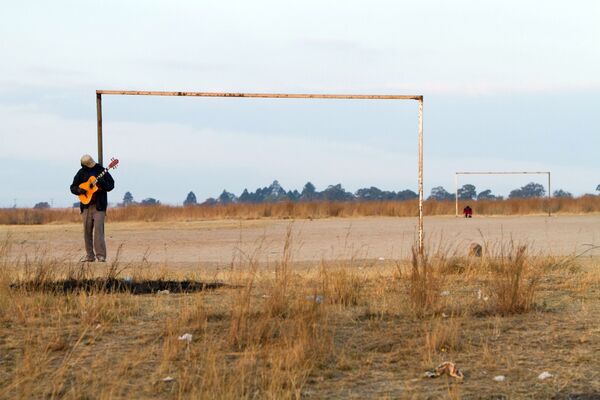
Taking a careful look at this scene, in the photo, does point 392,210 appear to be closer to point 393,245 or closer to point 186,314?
point 393,245

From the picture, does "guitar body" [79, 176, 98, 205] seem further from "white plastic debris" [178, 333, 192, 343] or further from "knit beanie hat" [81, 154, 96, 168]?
"white plastic debris" [178, 333, 192, 343]

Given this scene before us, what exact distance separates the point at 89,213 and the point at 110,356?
7.83 m

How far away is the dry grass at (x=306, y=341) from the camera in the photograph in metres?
6.24

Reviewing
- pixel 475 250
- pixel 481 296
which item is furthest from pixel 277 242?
pixel 481 296

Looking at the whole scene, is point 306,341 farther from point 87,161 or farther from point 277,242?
point 277,242

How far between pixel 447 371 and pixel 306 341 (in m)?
1.10

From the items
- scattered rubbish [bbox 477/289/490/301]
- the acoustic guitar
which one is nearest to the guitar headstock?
the acoustic guitar

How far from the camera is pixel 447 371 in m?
6.64

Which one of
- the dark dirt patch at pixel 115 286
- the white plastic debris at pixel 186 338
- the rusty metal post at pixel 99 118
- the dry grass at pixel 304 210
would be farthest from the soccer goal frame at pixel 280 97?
the dry grass at pixel 304 210

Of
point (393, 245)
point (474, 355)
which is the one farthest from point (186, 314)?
point (393, 245)

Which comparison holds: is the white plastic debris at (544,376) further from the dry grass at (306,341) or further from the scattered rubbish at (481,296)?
the scattered rubbish at (481,296)

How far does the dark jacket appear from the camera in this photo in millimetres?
14391

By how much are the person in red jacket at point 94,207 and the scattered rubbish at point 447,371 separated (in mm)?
8761

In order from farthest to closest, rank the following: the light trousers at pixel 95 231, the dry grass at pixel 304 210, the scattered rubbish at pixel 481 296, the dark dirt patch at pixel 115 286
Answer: the dry grass at pixel 304 210 < the light trousers at pixel 95 231 < the dark dirt patch at pixel 115 286 < the scattered rubbish at pixel 481 296
